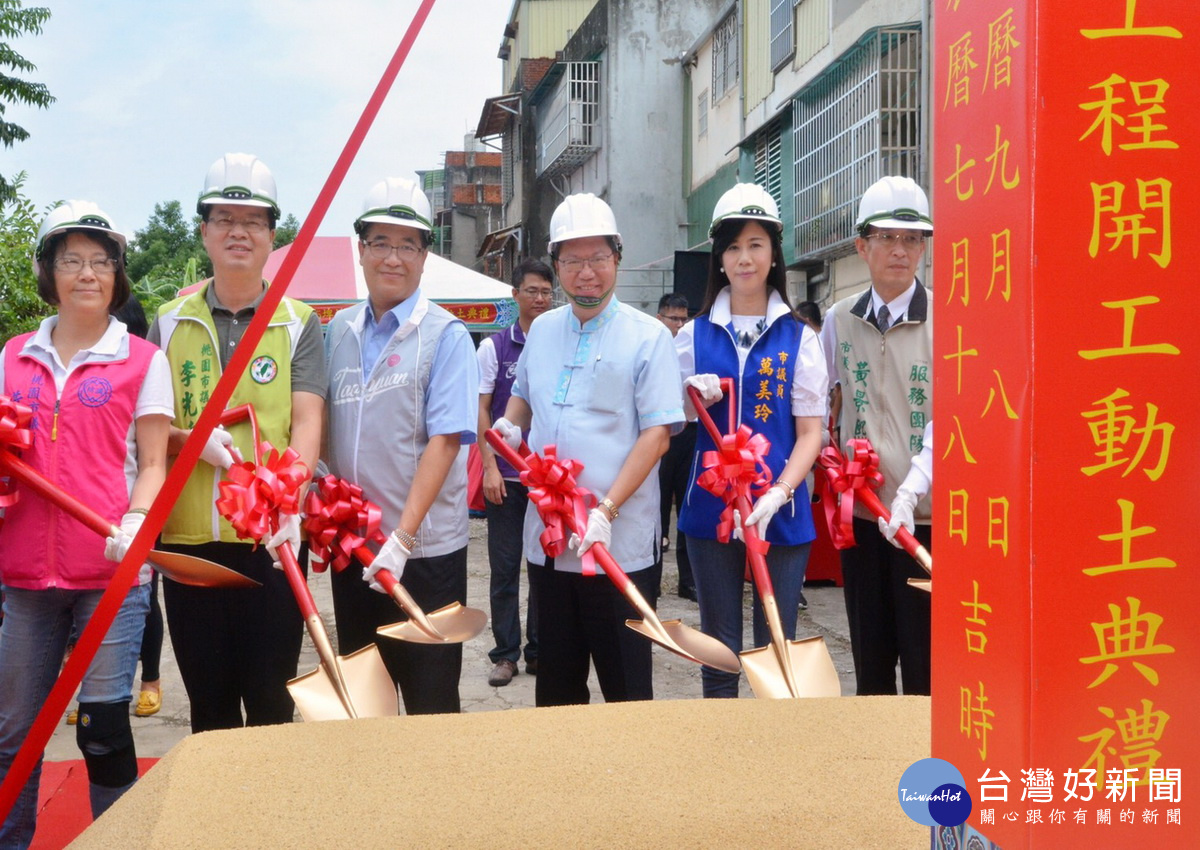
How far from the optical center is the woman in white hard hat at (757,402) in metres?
2.78

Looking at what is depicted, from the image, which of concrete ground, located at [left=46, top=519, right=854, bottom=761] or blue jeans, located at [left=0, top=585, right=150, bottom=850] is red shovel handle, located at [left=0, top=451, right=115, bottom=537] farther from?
concrete ground, located at [left=46, top=519, right=854, bottom=761]

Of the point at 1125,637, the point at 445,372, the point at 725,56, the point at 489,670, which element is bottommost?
the point at 489,670

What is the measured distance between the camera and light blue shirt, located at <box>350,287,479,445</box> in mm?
2549

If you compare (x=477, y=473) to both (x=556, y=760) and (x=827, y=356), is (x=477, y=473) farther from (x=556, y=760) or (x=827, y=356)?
(x=556, y=760)

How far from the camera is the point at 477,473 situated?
4410 mm

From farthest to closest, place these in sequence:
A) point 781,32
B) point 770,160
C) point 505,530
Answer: point 770,160 → point 781,32 → point 505,530

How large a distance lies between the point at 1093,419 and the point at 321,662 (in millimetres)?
1624

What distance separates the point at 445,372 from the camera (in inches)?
102

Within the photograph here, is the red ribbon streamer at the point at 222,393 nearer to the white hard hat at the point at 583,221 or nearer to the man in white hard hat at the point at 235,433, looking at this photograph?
the man in white hard hat at the point at 235,433

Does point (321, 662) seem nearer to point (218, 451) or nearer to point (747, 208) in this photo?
point (218, 451)

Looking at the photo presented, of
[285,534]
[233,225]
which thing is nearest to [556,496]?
[285,534]

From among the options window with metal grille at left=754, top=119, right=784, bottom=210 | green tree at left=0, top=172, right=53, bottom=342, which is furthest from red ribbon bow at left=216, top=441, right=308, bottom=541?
window with metal grille at left=754, top=119, right=784, bottom=210

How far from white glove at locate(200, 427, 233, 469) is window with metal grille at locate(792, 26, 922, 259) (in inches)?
205

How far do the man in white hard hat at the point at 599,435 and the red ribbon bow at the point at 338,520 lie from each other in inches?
17.5
